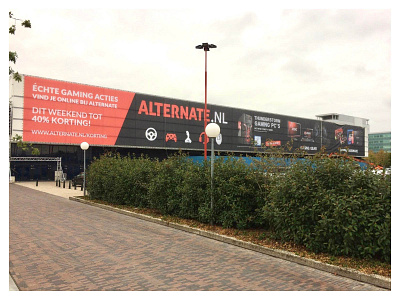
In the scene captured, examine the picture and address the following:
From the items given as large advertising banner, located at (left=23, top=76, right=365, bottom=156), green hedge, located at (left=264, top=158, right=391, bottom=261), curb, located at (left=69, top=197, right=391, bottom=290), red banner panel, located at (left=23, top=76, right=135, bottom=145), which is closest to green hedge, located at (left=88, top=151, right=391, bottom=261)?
green hedge, located at (left=264, top=158, right=391, bottom=261)

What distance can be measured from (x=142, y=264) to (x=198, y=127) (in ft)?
140

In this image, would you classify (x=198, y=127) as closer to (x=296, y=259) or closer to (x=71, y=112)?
(x=71, y=112)

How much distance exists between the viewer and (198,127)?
48.9 m

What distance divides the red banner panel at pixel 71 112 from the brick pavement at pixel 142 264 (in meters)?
27.8

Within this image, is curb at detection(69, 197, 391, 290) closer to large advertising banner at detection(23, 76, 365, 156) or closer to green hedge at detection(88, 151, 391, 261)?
green hedge at detection(88, 151, 391, 261)

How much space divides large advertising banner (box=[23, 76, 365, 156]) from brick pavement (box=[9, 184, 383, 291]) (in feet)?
66.9

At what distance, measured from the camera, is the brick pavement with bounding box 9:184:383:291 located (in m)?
5.49

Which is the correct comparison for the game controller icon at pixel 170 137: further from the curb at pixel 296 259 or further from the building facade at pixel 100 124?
the curb at pixel 296 259

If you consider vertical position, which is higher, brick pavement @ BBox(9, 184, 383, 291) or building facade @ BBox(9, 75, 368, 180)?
building facade @ BBox(9, 75, 368, 180)

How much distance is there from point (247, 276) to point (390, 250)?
261 cm

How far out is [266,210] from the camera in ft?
26.7

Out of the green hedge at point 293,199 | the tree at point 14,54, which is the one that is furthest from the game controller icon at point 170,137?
the tree at point 14,54

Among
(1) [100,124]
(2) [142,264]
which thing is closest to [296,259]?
(2) [142,264]

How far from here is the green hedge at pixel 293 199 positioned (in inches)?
253
